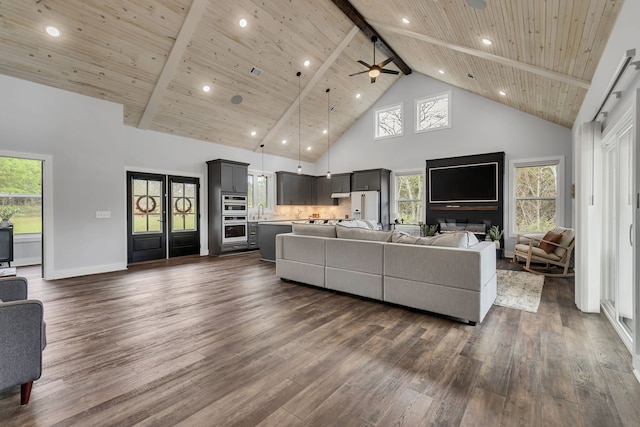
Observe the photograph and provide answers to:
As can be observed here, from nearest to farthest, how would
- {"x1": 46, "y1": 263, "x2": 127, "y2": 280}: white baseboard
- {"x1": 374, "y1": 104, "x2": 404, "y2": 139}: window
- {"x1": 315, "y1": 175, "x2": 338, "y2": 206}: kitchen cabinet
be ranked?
{"x1": 46, "y1": 263, "x2": 127, "y2": 280}: white baseboard
{"x1": 374, "y1": 104, "x2": 404, "y2": 139}: window
{"x1": 315, "y1": 175, "x2": 338, "y2": 206}: kitchen cabinet

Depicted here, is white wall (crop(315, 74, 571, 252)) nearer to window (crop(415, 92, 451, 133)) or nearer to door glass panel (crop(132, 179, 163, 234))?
window (crop(415, 92, 451, 133))

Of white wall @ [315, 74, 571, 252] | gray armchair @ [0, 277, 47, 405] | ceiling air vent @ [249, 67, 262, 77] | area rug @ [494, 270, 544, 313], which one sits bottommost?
area rug @ [494, 270, 544, 313]

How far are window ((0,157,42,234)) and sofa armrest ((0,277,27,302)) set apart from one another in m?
5.20

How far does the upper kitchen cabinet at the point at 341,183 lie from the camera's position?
A: 9.48 m

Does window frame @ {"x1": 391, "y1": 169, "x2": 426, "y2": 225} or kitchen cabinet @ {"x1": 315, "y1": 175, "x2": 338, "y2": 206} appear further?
kitchen cabinet @ {"x1": 315, "y1": 175, "x2": 338, "y2": 206}

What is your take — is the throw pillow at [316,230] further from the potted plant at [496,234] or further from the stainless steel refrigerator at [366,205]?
the potted plant at [496,234]

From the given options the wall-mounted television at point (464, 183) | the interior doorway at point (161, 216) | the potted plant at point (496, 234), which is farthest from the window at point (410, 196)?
the interior doorway at point (161, 216)

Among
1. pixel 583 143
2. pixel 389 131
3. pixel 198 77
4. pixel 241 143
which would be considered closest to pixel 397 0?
pixel 583 143

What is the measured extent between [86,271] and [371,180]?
716 centimetres

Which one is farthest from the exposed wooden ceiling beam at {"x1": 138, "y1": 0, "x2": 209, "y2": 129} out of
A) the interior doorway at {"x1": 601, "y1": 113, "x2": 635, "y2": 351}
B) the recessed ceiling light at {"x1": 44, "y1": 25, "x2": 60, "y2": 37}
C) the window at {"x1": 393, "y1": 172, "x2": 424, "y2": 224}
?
the window at {"x1": 393, "y1": 172, "x2": 424, "y2": 224}

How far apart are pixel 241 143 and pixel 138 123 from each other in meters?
2.65

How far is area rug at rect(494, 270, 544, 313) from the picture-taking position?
3613 mm

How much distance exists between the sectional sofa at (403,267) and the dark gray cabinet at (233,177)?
12.8ft

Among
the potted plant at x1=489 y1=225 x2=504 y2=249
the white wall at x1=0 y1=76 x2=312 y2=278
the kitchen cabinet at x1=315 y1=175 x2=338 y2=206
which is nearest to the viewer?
the white wall at x1=0 y1=76 x2=312 y2=278
